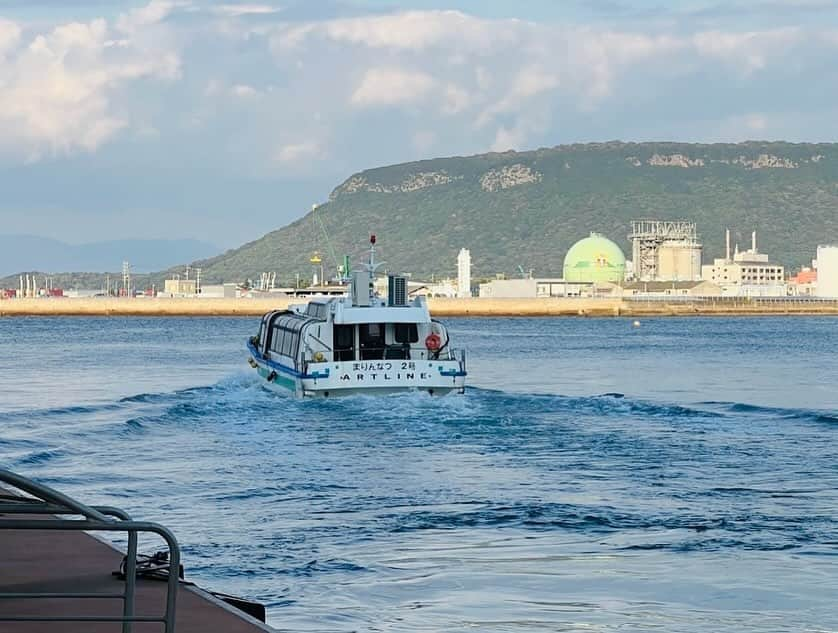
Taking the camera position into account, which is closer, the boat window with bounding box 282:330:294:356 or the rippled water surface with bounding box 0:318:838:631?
the rippled water surface with bounding box 0:318:838:631

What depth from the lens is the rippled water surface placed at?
54.9 ft

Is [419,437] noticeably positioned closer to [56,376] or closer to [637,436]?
[637,436]

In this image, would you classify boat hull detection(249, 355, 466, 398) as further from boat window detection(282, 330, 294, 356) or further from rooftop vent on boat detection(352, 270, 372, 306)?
boat window detection(282, 330, 294, 356)

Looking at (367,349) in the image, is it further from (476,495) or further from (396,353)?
(476,495)

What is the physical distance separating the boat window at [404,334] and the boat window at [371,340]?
41 centimetres

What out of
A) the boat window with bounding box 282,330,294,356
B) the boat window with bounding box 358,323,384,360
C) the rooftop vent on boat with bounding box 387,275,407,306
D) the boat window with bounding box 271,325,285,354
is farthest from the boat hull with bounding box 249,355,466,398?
the boat window with bounding box 271,325,285,354

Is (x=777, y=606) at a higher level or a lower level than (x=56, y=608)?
lower

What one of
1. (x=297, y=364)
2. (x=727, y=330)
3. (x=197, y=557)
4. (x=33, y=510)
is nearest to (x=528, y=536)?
(x=197, y=557)

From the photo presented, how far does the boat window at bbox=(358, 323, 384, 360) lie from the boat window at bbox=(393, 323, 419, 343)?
41 cm

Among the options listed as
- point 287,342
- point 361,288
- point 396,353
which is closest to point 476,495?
point 396,353

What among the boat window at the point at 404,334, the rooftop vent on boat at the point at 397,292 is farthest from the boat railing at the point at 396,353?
the rooftop vent on boat at the point at 397,292

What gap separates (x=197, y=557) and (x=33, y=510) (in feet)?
35.6

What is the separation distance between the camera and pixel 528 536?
68.5 ft

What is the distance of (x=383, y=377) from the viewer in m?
41.3
